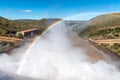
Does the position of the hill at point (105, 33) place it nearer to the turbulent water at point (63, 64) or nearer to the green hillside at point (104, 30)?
the green hillside at point (104, 30)

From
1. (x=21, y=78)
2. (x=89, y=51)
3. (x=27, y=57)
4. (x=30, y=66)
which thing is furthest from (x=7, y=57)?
(x=21, y=78)

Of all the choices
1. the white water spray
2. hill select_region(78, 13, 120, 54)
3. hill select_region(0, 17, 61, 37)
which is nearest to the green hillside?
hill select_region(78, 13, 120, 54)

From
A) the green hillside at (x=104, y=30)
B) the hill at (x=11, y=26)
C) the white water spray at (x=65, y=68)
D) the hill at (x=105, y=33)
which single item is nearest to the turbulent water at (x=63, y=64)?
the white water spray at (x=65, y=68)

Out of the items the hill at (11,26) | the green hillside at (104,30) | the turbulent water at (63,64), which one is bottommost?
the green hillside at (104,30)

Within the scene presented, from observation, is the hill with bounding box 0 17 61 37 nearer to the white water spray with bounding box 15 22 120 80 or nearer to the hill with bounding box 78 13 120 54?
the hill with bounding box 78 13 120 54

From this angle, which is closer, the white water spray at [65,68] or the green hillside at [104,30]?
the white water spray at [65,68]

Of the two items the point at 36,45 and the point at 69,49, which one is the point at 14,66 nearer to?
the point at 36,45

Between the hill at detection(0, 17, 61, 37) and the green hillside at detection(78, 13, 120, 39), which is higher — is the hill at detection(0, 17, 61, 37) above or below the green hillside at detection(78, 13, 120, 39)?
above

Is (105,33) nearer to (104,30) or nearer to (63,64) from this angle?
(104,30)
